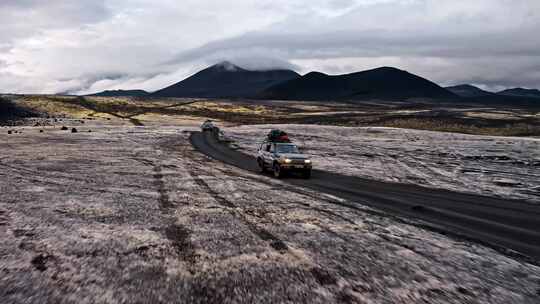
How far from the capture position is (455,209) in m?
16.1

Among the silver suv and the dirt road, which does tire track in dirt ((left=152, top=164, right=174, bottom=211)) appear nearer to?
the silver suv

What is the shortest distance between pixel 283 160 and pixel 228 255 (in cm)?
1516

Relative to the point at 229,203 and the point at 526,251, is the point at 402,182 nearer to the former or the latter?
the point at 229,203

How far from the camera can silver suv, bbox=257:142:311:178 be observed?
2419cm

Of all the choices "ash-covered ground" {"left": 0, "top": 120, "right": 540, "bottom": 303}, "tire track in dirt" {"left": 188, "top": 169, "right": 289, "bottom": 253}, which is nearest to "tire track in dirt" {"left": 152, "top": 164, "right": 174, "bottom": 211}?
"ash-covered ground" {"left": 0, "top": 120, "right": 540, "bottom": 303}

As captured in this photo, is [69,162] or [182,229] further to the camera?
[69,162]

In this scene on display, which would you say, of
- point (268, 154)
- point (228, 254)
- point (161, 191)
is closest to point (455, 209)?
point (228, 254)

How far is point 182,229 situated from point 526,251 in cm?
795

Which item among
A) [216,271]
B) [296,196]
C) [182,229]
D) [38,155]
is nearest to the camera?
A: [216,271]

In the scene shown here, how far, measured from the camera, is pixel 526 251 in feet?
34.7

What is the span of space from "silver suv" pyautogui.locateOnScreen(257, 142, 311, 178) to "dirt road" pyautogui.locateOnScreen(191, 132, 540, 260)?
663mm

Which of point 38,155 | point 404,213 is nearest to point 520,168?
point 404,213

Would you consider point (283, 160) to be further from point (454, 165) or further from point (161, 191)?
point (454, 165)

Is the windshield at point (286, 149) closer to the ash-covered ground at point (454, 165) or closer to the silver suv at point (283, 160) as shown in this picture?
the silver suv at point (283, 160)
